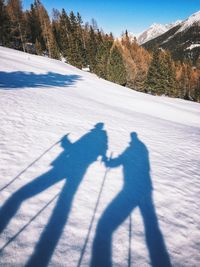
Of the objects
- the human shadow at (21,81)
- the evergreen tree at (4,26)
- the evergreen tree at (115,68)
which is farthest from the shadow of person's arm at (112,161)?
the evergreen tree at (4,26)

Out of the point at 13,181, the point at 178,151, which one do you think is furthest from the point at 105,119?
the point at 13,181

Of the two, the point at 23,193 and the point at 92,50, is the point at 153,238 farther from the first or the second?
the point at 92,50

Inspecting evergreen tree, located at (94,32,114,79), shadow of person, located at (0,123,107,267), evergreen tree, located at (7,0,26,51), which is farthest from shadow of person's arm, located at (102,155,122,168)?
evergreen tree, located at (7,0,26,51)

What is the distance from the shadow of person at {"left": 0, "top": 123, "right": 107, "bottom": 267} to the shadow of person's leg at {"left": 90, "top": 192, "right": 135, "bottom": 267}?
29.6 inches

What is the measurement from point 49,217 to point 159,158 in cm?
550

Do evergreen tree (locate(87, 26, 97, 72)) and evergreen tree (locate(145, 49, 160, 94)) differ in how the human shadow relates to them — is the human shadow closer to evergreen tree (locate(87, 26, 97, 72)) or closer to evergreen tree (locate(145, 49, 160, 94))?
evergreen tree (locate(145, 49, 160, 94))

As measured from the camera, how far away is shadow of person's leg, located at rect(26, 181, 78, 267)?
3475 millimetres

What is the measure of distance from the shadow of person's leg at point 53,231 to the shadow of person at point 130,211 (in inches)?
29.2

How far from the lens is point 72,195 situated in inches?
208

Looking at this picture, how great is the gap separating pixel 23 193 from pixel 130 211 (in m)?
2.61

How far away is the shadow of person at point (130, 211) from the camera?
386 centimetres

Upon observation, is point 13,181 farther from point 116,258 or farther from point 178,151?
point 178,151

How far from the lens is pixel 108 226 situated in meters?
4.48

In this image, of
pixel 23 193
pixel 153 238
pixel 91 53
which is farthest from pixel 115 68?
pixel 153 238
